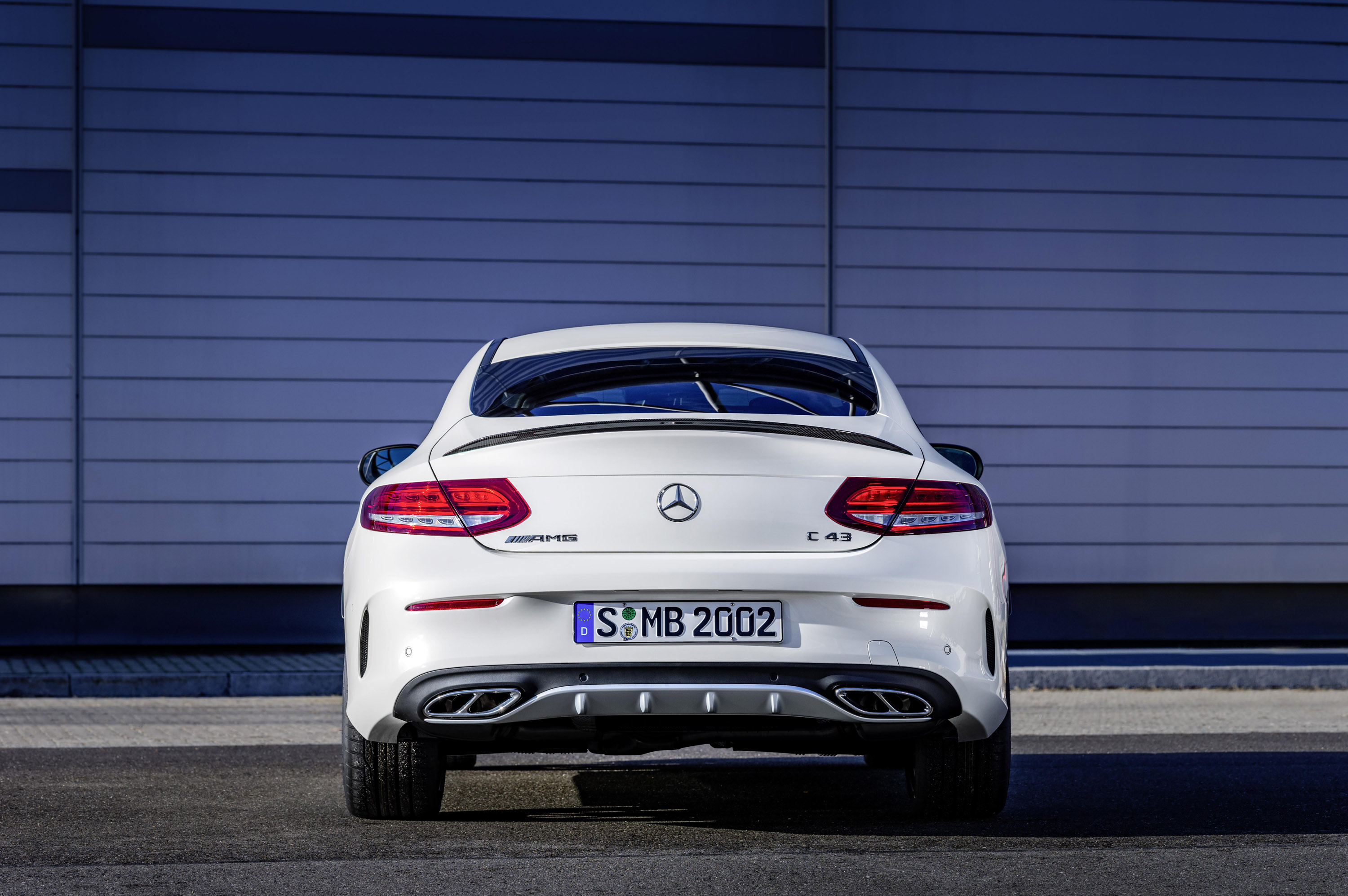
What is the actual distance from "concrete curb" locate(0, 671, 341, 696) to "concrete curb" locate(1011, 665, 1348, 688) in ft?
14.1

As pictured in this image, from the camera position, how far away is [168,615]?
11.3 meters

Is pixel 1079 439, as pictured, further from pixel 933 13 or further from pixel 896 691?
pixel 896 691

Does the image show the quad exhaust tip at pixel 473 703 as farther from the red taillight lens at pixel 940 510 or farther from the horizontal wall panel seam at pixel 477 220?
the horizontal wall panel seam at pixel 477 220

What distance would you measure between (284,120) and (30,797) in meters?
7.08

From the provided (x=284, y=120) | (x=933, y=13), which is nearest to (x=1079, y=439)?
(x=933, y=13)

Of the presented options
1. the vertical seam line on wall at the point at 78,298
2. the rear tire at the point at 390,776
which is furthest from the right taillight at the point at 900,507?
the vertical seam line on wall at the point at 78,298

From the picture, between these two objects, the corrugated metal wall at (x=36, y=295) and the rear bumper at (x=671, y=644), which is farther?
the corrugated metal wall at (x=36, y=295)

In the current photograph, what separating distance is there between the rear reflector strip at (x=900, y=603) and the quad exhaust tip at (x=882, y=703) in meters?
0.22

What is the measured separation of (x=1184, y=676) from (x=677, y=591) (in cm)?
665

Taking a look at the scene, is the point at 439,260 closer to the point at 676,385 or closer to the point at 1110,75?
the point at 1110,75

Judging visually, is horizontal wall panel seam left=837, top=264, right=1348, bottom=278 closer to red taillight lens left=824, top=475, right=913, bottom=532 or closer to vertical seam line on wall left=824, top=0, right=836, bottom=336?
vertical seam line on wall left=824, top=0, right=836, bottom=336

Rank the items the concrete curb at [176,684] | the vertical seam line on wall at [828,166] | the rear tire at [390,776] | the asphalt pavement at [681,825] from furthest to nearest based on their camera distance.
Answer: the vertical seam line on wall at [828,166] → the concrete curb at [176,684] → the rear tire at [390,776] → the asphalt pavement at [681,825]

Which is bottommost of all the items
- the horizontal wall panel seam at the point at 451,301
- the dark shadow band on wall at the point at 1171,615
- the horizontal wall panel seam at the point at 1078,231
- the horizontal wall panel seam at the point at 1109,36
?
the dark shadow band on wall at the point at 1171,615

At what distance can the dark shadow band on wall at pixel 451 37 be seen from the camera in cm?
1124
